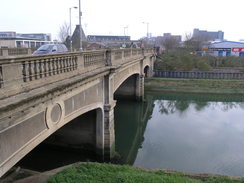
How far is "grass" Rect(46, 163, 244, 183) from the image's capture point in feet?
26.5

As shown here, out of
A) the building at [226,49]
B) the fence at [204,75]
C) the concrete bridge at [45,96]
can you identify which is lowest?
the fence at [204,75]

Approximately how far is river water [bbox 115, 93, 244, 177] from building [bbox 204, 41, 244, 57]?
3956cm

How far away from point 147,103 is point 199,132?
10.8 meters

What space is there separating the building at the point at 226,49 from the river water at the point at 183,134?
130ft

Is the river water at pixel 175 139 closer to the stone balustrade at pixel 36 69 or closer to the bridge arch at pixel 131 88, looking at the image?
the bridge arch at pixel 131 88

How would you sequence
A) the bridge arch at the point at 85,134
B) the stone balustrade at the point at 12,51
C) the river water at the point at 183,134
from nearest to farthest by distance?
the bridge arch at the point at 85,134, the stone balustrade at the point at 12,51, the river water at the point at 183,134

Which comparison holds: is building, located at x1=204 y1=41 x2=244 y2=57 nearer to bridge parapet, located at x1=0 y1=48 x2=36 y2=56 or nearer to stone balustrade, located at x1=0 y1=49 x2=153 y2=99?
bridge parapet, located at x1=0 y1=48 x2=36 y2=56

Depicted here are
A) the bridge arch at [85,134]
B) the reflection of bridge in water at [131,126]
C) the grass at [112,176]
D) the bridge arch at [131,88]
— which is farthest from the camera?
the bridge arch at [131,88]

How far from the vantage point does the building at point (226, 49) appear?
66.0 metres

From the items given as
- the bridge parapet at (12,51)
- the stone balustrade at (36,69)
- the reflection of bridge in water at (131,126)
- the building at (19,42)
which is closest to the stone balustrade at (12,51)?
the bridge parapet at (12,51)

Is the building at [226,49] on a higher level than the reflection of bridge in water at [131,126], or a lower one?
higher

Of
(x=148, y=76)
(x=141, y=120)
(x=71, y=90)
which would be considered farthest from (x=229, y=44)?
(x=71, y=90)

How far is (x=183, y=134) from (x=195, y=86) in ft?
59.8

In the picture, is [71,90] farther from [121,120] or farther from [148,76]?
[148,76]
